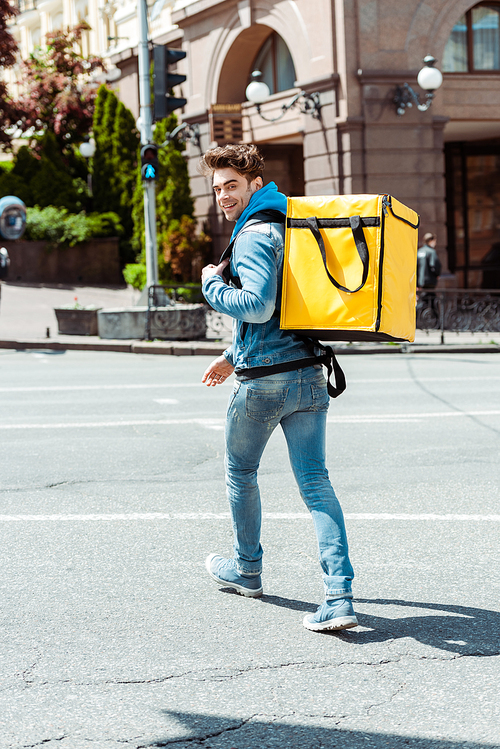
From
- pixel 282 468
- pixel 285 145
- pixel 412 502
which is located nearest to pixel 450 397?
pixel 282 468

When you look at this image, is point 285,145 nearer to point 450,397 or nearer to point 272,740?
point 450,397

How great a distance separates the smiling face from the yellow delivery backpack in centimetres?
29

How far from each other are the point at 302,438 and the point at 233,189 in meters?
1.08

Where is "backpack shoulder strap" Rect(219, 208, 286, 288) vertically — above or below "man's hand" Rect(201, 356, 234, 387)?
above

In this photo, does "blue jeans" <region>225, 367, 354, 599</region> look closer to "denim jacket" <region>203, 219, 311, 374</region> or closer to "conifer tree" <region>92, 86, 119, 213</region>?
"denim jacket" <region>203, 219, 311, 374</region>

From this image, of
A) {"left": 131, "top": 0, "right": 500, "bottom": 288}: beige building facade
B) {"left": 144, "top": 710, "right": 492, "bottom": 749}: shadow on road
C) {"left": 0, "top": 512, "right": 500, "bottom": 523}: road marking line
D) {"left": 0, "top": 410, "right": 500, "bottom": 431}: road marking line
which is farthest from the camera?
{"left": 131, "top": 0, "right": 500, "bottom": 288}: beige building facade

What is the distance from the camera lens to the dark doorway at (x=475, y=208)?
24.0 m

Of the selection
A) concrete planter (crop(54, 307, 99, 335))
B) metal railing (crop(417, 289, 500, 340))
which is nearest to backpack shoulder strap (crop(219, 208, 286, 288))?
metal railing (crop(417, 289, 500, 340))

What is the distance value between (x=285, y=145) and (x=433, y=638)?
21705 millimetres

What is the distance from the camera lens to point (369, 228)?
352 centimetres

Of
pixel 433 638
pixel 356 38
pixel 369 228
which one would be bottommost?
pixel 433 638

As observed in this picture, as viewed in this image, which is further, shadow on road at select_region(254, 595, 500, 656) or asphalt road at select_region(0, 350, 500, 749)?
shadow on road at select_region(254, 595, 500, 656)

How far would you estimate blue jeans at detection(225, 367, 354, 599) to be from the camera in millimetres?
3744

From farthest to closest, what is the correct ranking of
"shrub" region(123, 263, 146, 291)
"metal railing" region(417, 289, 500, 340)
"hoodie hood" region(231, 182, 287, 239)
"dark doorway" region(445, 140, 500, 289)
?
"dark doorway" region(445, 140, 500, 289), "shrub" region(123, 263, 146, 291), "metal railing" region(417, 289, 500, 340), "hoodie hood" region(231, 182, 287, 239)
